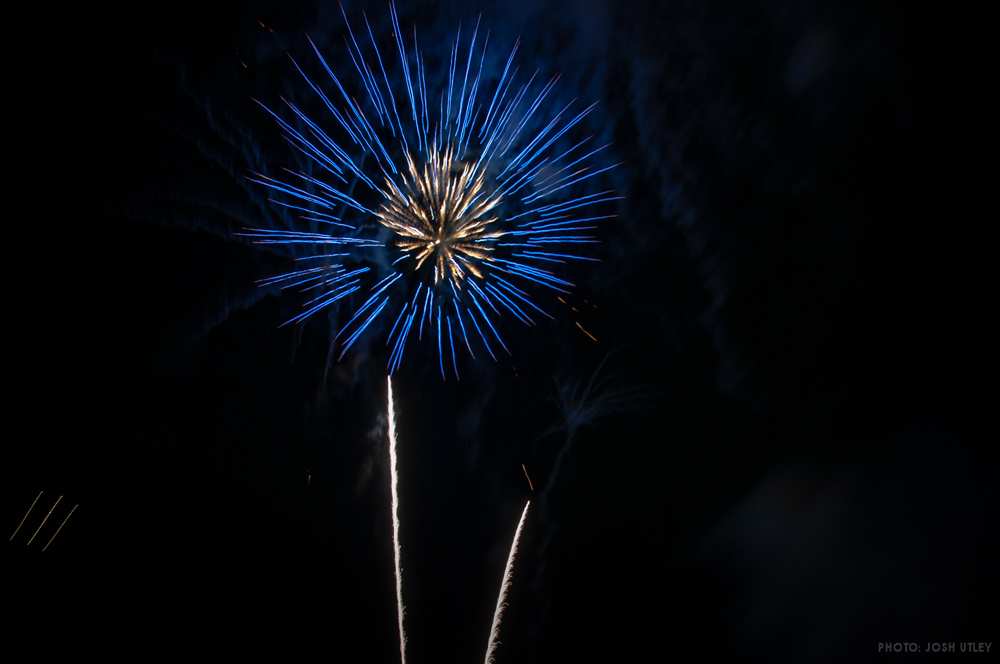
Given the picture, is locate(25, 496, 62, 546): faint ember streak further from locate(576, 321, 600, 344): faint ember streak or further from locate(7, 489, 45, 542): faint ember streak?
locate(576, 321, 600, 344): faint ember streak

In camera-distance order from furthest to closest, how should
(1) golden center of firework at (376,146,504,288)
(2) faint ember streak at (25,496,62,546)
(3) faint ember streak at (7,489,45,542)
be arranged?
(1) golden center of firework at (376,146,504,288), (2) faint ember streak at (25,496,62,546), (3) faint ember streak at (7,489,45,542)

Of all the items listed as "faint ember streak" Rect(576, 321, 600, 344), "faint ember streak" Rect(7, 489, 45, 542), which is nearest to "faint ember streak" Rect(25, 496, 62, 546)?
"faint ember streak" Rect(7, 489, 45, 542)

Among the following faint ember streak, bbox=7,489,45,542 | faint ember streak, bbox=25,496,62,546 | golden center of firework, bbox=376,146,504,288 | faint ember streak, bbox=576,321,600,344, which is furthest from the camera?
faint ember streak, bbox=576,321,600,344

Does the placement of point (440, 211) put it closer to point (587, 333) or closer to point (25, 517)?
point (587, 333)

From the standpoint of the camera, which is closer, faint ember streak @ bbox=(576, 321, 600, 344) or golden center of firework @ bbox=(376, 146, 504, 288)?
golden center of firework @ bbox=(376, 146, 504, 288)

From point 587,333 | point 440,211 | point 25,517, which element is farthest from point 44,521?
point 587,333

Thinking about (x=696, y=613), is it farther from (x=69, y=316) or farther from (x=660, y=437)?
(x=69, y=316)

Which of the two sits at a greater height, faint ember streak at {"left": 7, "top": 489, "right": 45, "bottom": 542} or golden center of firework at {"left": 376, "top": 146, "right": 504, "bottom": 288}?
golden center of firework at {"left": 376, "top": 146, "right": 504, "bottom": 288}

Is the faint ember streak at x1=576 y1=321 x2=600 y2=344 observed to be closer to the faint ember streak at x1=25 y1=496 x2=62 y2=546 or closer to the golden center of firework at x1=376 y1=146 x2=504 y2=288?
the golden center of firework at x1=376 y1=146 x2=504 y2=288

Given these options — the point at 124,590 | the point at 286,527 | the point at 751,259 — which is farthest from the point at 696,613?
the point at 124,590
